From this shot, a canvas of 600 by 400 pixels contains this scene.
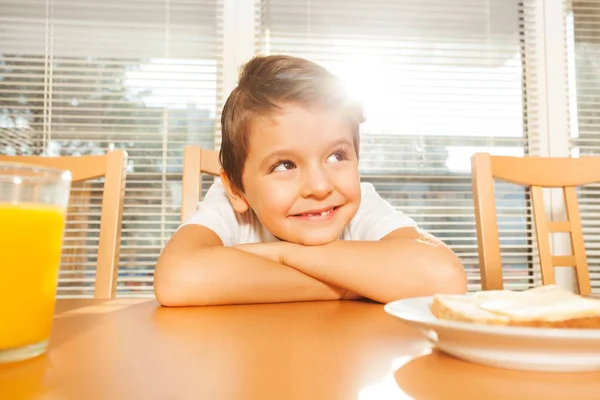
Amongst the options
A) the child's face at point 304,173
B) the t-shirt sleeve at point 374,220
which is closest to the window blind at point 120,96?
A: the t-shirt sleeve at point 374,220

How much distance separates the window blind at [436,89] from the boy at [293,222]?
1.30 meters

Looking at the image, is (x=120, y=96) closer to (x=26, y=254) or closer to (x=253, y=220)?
(x=253, y=220)

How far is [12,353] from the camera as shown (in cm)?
34

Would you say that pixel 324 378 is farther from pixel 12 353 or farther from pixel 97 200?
pixel 97 200

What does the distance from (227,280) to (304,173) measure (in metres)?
0.27

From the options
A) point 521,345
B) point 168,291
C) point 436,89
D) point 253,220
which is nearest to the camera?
point 521,345

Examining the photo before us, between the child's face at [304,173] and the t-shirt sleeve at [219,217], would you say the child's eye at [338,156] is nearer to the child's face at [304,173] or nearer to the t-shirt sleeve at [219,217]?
the child's face at [304,173]

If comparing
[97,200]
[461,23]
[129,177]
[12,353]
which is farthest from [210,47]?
[12,353]

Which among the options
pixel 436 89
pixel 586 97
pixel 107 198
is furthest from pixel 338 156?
pixel 586 97

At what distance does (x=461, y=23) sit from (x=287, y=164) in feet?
6.31

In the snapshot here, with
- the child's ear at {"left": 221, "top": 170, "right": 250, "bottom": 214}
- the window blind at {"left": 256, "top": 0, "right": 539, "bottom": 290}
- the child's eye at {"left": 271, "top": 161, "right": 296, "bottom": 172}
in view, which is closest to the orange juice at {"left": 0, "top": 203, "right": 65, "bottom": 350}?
the child's eye at {"left": 271, "top": 161, "right": 296, "bottom": 172}

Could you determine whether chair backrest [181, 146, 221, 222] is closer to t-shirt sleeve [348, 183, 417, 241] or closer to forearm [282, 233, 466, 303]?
t-shirt sleeve [348, 183, 417, 241]

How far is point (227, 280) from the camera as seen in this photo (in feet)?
2.43

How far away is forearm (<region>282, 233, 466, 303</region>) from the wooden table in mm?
216
